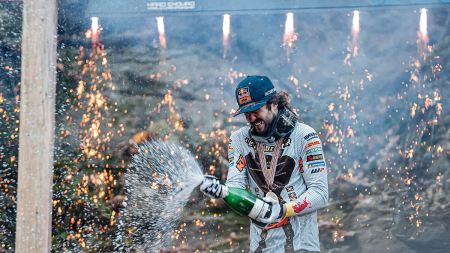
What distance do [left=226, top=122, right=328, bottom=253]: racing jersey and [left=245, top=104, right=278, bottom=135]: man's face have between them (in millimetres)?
141

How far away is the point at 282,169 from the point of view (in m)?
4.04

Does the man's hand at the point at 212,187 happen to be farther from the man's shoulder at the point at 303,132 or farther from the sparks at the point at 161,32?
the sparks at the point at 161,32

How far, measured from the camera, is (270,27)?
812cm

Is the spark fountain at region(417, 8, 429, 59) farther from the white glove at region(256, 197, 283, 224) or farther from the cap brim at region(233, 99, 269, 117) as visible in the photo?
the white glove at region(256, 197, 283, 224)

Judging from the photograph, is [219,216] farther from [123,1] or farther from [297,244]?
[297,244]

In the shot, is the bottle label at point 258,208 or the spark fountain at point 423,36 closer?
the bottle label at point 258,208

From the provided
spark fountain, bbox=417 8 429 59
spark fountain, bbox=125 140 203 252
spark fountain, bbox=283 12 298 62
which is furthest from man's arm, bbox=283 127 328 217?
spark fountain, bbox=417 8 429 59

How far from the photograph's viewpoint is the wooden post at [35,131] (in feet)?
13.6

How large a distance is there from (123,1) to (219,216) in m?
2.98

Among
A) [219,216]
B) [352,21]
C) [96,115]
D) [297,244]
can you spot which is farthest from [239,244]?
[297,244]

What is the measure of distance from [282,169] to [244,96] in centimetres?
51

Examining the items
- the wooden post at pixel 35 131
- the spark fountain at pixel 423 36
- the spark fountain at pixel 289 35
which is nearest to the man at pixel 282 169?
the wooden post at pixel 35 131

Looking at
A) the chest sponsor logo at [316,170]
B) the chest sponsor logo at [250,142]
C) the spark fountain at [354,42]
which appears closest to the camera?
the chest sponsor logo at [316,170]

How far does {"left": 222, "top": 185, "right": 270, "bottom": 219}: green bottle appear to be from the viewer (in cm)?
381
